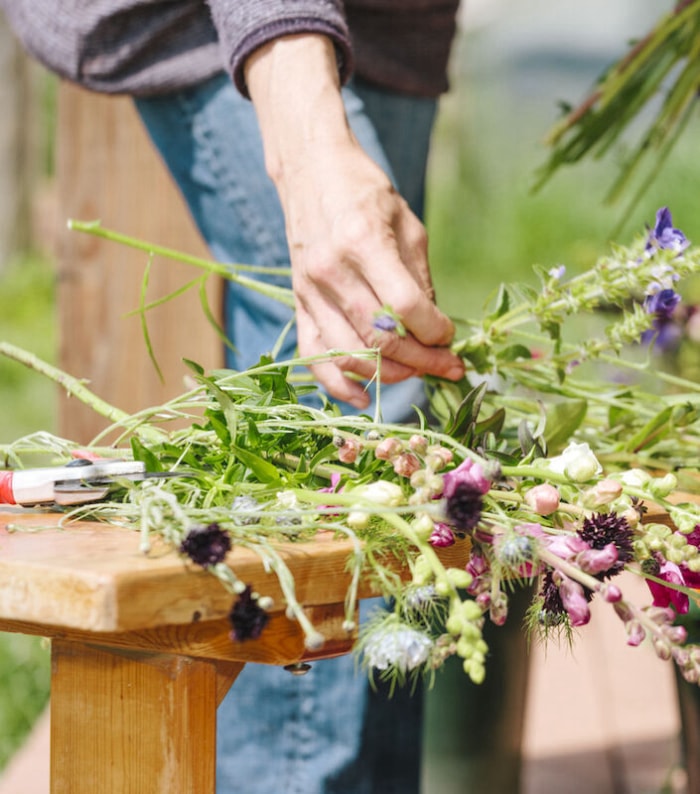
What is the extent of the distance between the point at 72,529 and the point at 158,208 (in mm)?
1693

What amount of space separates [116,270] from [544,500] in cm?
187

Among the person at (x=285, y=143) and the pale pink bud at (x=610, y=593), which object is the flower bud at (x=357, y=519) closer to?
the pale pink bud at (x=610, y=593)

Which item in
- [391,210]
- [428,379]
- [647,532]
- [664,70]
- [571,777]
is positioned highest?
[664,70]

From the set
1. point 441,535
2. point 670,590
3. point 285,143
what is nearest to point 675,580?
point 670,590

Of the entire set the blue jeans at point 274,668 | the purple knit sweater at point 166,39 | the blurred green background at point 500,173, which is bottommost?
the blue jeans at point 274,668

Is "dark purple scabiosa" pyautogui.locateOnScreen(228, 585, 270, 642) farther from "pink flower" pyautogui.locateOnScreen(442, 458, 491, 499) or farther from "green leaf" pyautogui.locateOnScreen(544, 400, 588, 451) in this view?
"green leaf" pyautogui.locateOnScreen(544, 400, 588, 451)

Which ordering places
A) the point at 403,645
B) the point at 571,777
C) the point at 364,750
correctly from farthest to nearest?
the point at 571,777
the point at 364,750
the point at 403,645

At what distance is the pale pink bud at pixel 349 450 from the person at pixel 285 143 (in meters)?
0.18

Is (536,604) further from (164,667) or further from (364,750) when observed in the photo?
(364,750)

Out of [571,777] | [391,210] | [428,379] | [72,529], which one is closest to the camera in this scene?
[72,529]

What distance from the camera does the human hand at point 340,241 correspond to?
0.77 meters

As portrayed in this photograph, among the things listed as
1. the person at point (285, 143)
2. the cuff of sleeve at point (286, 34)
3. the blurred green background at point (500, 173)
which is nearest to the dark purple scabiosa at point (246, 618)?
the person at point (285, 143)

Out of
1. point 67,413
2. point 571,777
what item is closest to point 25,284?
point 67,413

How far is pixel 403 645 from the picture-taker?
0.52 meters
